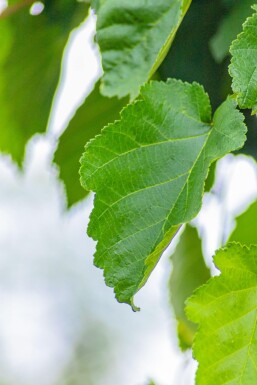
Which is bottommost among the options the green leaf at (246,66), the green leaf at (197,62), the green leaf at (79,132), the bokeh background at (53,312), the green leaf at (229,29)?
the bokeh background at (53,312)

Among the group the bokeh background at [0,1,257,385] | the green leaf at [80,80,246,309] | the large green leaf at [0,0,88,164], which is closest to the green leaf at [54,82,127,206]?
the large green leaf at [0,0,88,164]

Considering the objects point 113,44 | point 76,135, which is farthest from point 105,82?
point 76,135

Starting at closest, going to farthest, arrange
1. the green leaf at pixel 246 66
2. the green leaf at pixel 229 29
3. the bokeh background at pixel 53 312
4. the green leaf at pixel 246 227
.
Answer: the green leaf at pixel 246 66 < the green leaf at pixel 229 29 < the green leaf at pixel 246 227 < the bokeh background at pixel 53 312

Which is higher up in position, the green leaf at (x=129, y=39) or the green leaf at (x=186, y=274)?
the green leaf at (x=129, y=39)

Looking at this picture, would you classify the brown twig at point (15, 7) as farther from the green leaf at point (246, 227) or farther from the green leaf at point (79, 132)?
the green leaf at point (246, 227)

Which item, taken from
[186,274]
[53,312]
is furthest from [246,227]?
[53,312]

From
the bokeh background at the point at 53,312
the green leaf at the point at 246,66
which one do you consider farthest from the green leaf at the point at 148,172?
the bokeh background at the point at 53,312

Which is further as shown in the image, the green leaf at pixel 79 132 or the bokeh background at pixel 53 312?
the bokeh background at pixel 53 312

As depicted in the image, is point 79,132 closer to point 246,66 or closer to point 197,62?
point 197,62
